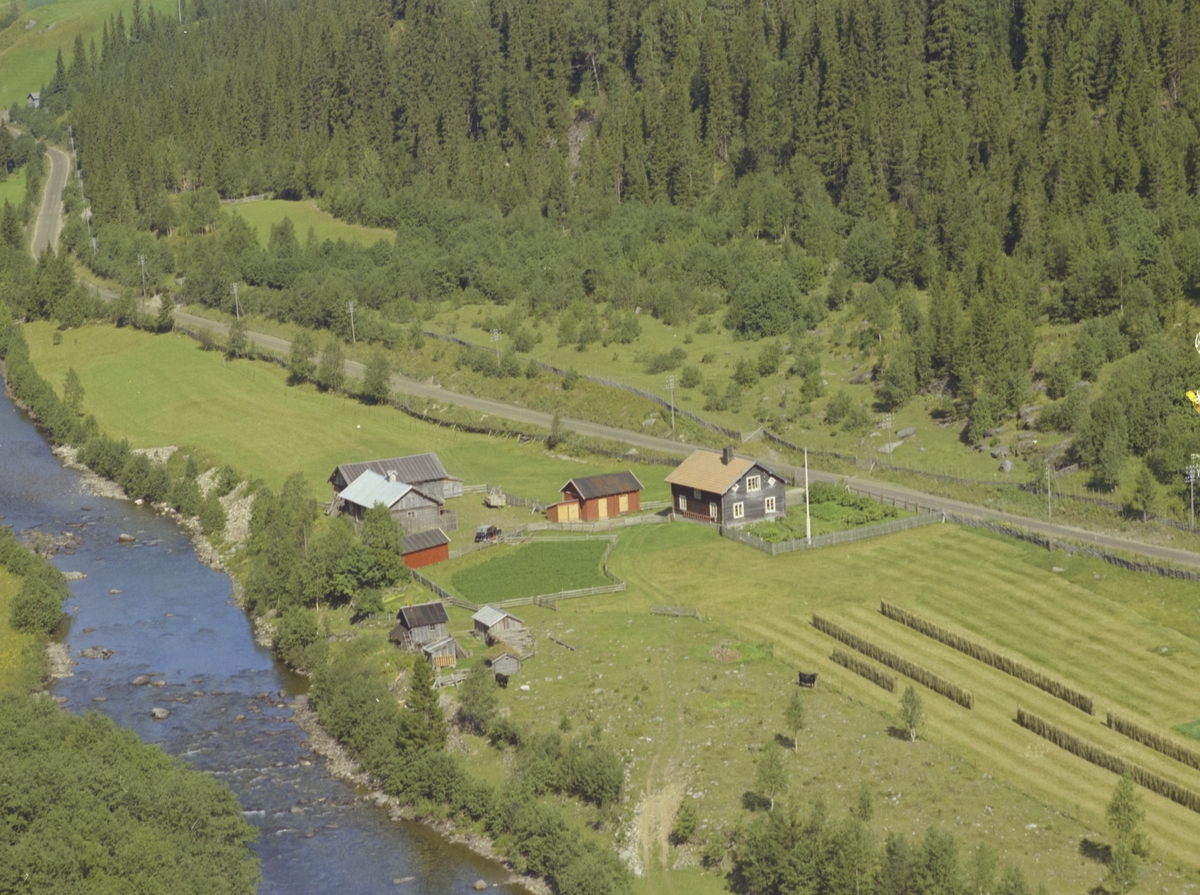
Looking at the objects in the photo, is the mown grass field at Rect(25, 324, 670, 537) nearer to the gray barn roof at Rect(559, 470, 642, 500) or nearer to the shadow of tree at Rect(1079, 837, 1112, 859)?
the gray barn roof at Rect(559, 470, 642, 500)

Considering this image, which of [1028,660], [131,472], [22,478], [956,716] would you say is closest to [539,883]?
[956,716]

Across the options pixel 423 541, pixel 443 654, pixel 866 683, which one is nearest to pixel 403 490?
pixel 423 541

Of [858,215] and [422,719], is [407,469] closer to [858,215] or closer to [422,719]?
[422,719]

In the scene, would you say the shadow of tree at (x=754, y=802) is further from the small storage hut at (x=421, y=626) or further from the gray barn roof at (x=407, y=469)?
the gray barn roof at (x=407, y=469)

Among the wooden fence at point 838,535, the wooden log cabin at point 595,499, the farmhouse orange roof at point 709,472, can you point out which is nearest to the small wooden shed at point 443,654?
the wooden fence at point 838,535

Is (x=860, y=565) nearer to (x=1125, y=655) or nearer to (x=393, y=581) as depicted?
(x=1125, y=655)
